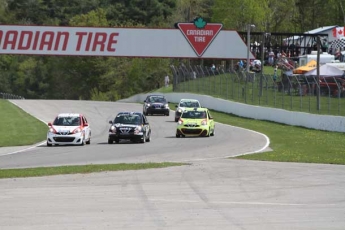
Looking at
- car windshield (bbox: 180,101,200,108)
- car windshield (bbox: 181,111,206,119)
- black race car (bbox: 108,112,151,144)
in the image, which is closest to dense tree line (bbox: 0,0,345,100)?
car windshield (bbox: 180,101,200,108)

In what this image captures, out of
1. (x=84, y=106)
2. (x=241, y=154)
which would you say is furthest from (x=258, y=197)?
(x=84, y=106)

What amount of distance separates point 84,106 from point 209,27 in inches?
1433

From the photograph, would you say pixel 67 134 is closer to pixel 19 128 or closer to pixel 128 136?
pixel 128 136

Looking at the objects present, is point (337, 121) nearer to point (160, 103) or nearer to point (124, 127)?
point (124, 127)

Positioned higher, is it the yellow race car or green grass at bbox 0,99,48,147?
the yellow race car

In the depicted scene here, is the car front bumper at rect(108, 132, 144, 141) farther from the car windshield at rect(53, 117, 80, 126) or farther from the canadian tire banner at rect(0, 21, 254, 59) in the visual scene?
the canadian tire banner at rect(0, 21, 254, 59)

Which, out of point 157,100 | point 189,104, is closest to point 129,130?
point 189,104

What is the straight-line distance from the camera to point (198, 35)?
111ft

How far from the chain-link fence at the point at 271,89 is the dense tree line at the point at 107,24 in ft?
104

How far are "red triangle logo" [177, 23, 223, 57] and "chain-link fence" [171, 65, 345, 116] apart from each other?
34.1 feet

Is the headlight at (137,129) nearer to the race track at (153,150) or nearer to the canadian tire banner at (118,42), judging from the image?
the race track at (153,150)

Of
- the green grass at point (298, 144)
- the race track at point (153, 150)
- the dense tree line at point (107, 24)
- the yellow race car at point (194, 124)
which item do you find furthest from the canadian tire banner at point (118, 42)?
the dense tree line at point (107, 24)

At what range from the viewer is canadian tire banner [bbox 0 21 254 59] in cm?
3341

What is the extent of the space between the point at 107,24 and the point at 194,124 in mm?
87748
